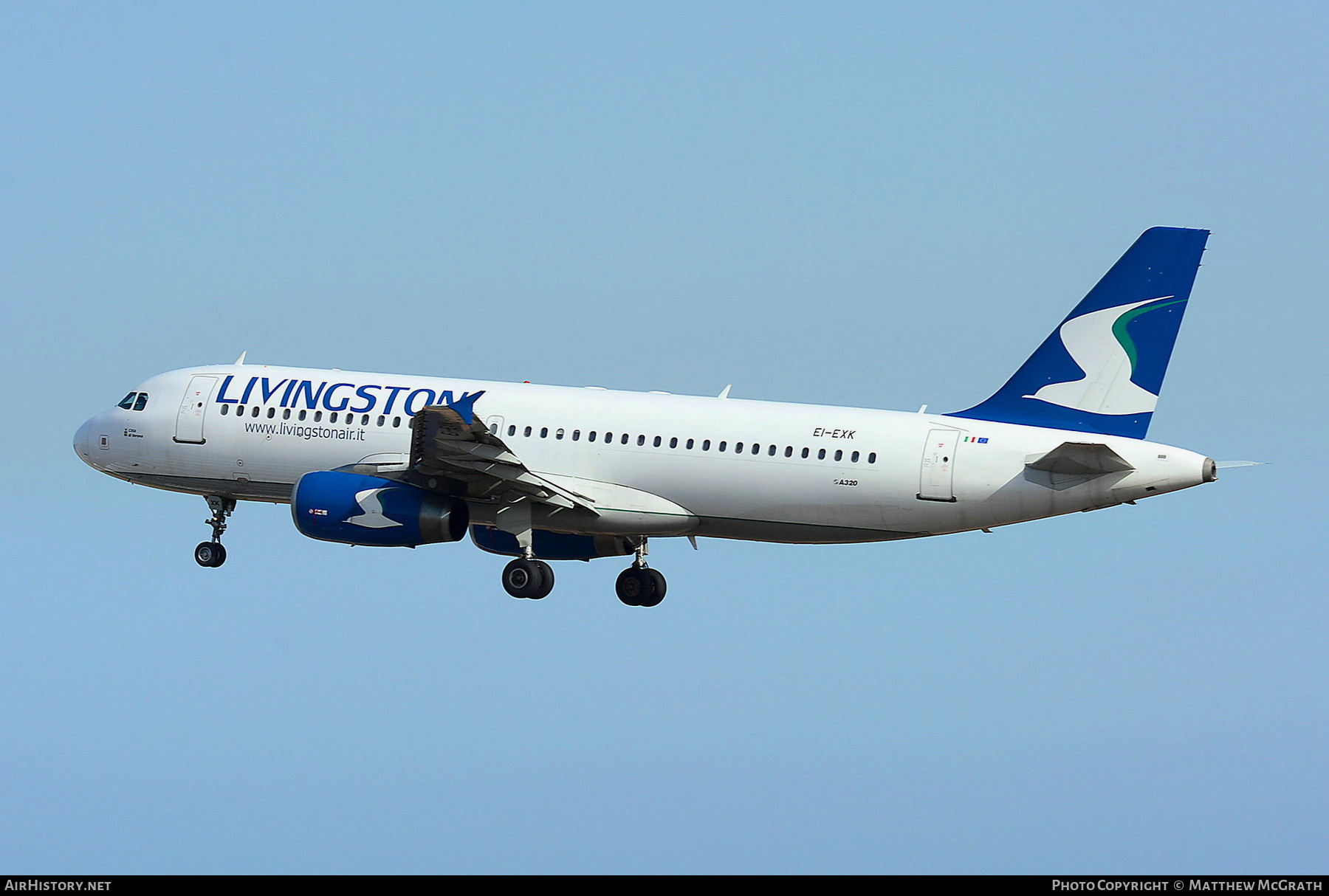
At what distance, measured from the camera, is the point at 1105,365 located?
41531 millimetres

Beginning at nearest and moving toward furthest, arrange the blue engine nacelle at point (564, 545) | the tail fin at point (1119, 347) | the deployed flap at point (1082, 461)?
the deployed flap at point (1082, 461) → the tail fin at point (1119, 347) → the blue engine nacelle at point (564, 545)

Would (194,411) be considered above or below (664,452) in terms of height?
above

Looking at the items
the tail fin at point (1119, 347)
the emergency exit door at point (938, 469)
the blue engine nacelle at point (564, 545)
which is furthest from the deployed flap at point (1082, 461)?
the blue engine nacelle at point (564, 545)

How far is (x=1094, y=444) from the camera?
131ft

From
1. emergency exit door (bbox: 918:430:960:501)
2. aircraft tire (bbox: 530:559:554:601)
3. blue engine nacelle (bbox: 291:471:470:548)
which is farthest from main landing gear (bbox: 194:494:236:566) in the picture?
emergency exit door (bbox: 918:430:960:501)

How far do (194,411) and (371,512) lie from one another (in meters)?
6.79

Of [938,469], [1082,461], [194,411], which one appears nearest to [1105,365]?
[1082,461]

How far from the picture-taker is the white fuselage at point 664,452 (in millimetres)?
41281

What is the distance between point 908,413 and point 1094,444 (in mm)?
4791

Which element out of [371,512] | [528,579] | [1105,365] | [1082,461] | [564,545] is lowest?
[528,579]

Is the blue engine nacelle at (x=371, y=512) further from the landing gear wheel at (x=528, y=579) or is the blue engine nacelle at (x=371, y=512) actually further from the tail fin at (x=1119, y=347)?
the tail fin at (x=1119, y=347)

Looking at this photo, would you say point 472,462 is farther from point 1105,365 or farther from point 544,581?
point 1105,365

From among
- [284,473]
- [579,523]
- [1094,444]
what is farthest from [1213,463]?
[284,473]

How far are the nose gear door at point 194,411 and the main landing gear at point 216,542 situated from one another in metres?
1.95
